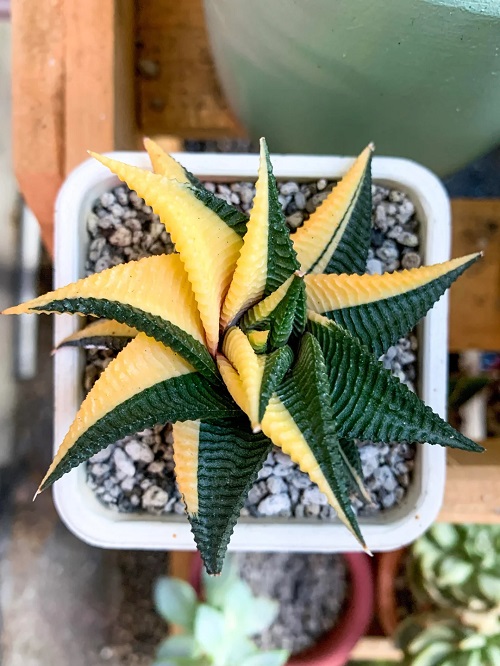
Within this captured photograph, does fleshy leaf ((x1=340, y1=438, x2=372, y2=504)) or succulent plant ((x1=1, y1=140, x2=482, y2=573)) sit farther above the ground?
succulent plant ((x1=1, y1=140, x2=482, y2=573))

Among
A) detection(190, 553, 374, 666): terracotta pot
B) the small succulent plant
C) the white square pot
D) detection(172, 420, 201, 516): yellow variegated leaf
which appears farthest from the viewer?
detection(190, 553, 374, 666): terracotta pot

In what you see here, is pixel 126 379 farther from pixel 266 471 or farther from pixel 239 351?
pixel 266 471

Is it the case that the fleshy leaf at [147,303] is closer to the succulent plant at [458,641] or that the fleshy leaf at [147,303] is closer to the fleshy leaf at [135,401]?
→ the fleshy leaf at [135,401]

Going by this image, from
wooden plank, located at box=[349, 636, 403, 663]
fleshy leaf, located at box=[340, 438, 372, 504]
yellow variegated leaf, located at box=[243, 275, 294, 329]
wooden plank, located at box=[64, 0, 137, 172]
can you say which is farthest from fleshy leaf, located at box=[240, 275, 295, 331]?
wooden plank, located at box=[349, 636, 403, 663]

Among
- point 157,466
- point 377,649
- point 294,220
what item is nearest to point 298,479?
point 157,466

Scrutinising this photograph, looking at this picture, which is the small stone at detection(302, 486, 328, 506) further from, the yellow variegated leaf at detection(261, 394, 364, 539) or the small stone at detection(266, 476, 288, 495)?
the yellow variegated leaf at detection(261, 394, 364, 539)

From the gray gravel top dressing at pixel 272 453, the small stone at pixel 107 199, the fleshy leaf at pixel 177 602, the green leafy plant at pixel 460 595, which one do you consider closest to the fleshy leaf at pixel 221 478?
the gray gravel top dressing at pixel 272 453

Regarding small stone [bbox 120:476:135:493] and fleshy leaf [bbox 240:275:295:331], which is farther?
small stone [bbox 120:476:135:493]
